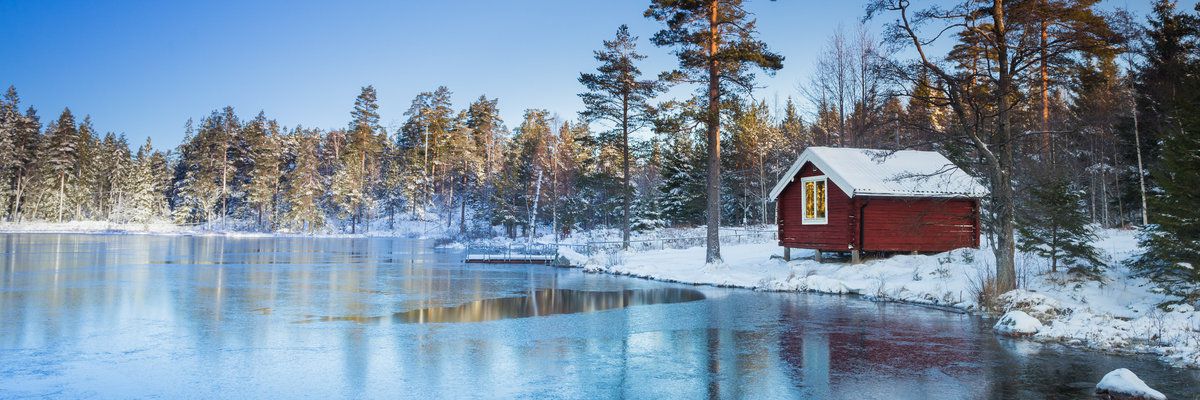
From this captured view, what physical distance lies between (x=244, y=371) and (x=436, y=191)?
244 feet

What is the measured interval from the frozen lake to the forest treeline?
15.0ft

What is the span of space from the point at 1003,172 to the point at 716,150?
1182 cm

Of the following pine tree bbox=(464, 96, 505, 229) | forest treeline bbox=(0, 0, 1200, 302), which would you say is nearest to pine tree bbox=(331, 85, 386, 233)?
forest treeline bbox=(0, 0, 1200, 302)

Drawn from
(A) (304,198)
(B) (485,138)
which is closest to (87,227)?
(A) (304,198)

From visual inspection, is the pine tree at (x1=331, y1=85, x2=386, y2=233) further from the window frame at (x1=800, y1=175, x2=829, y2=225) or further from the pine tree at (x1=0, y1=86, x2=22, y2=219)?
the window frame at (x1=800, y1=175, x2=829, y2=225)

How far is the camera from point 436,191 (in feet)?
268

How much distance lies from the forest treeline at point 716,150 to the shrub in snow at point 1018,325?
100 inches

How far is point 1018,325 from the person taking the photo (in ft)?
39.9

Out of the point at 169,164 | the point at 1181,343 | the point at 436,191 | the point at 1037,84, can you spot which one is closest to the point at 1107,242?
the point at 1037,84

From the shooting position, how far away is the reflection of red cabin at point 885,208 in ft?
74.1

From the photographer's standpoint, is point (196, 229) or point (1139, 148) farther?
point (196, 229)

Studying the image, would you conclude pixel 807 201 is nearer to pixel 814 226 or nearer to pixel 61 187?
pixel 814 226

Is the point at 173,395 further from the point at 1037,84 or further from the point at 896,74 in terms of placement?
the point at 1037,84

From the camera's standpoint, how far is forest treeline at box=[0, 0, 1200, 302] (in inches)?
619
